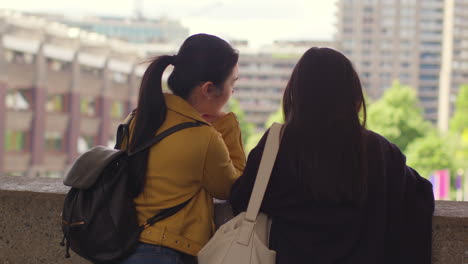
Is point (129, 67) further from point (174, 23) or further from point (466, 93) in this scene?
point (174, 23)

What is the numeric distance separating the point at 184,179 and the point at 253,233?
0.31 meters

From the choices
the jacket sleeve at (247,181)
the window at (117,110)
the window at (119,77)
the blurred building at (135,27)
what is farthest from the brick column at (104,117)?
the blurred building at (135,27)

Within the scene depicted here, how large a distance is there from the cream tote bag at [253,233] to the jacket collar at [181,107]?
282 millimetres

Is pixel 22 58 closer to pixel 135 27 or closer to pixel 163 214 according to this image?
pixel 163 214

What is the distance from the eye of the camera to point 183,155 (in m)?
2.40

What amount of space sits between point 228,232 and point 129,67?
55.2 metres

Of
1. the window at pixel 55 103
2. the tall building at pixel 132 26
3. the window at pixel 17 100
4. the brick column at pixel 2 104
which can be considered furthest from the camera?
the tall building at pixel 132 26

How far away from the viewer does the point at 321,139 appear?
2.25 m

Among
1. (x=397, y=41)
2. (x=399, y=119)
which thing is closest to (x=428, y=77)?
(x=397, y=41)

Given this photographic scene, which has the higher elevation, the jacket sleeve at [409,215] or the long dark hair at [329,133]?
the long dark hair at [329,133]

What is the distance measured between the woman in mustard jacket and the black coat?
0.46 feet

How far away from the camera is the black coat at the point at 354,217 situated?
228cm

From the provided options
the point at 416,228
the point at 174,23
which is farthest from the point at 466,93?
the point at 174,23

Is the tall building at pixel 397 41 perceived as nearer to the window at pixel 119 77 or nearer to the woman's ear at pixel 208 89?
the window at pixel 119 77
